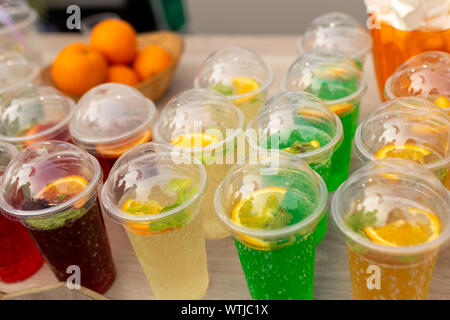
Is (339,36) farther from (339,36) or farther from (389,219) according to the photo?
(389,219)

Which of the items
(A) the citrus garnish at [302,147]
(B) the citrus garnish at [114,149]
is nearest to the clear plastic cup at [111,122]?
(B) the citrus garnish at [114,149]

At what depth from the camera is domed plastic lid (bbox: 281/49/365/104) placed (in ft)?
3.29

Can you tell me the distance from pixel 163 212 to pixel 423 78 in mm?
541

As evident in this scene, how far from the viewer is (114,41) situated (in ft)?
4.56

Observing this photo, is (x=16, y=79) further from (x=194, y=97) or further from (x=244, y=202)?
(x=244, y=202)

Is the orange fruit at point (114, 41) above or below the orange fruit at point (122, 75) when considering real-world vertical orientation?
above

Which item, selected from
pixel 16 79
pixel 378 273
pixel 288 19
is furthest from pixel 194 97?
pixel 288 19

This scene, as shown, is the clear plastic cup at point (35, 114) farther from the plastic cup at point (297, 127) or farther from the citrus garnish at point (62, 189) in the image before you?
the plastic cup at point (297, 127)

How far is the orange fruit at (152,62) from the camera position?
1389mm

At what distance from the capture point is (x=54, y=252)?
0.91 m

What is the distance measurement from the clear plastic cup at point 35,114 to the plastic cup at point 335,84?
496 millimetres

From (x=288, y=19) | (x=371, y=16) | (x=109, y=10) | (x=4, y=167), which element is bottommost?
(x=288, y=19)

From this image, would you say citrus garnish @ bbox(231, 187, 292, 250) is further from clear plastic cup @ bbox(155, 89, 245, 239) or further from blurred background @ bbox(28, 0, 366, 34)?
blurred background @ bbox(28, 0, 366, 34)

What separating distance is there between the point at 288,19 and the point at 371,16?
1.81 meters
